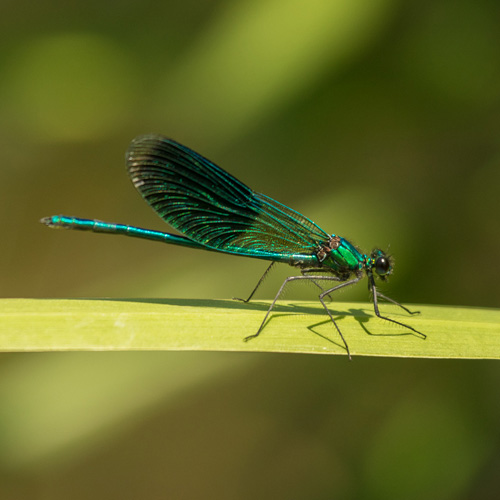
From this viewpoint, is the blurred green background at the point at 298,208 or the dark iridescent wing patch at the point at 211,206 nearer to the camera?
the dark iridescent wing patch at the point at 211,206

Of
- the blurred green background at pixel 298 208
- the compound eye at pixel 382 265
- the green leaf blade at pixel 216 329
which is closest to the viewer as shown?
the green leaf blade at pixel 216 329

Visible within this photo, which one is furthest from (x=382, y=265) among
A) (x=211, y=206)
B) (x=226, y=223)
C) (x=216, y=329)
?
(x=216, y=329)

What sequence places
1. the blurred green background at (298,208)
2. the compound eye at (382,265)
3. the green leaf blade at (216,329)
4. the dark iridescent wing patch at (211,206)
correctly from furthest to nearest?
the compound eye at (382,265), the blurred green background at (298,208), the dark iridescent wing patch at (211,206), the green leaf blade at (216,329)

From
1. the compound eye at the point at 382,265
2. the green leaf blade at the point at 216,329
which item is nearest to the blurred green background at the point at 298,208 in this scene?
the compound eye at the point at 382,265

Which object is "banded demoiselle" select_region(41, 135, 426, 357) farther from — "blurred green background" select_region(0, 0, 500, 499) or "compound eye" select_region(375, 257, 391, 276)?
"blurred green background" select_region(0, 0, 500, 499)

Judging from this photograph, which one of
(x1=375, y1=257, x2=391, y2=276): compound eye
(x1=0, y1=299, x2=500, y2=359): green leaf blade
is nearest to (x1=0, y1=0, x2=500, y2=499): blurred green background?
(x1=375, y1=257, x2=391, y2=276): compound eye

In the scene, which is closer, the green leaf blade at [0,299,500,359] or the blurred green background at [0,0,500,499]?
the green leaf blade at [0,299,500,359]

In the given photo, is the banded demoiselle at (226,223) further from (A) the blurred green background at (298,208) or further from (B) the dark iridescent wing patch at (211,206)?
(A) the blurred green background at (298,208)

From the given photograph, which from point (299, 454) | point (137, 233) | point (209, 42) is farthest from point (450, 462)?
point (209, 42)
